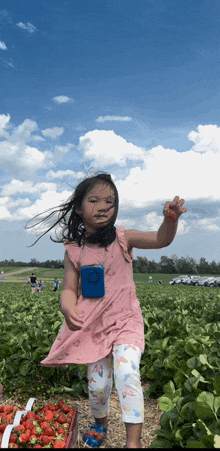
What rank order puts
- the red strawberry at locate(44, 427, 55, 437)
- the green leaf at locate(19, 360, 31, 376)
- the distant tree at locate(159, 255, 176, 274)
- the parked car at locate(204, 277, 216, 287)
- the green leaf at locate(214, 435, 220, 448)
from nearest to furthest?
the green leaf at locate(214, 435, 220, 448) → the red strawberry at locate(44, 427, 55, 437) → the green leaf at locate(19, 360, 31, 376) → the parked car at locate(204, 277, 216, 287) → the distant tree at locate(159, 255, 176, 274)

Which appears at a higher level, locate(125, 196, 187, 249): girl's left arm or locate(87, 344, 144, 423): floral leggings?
locate(125, 196, 187, 249): girl's left arm

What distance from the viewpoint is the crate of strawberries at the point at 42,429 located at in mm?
2402

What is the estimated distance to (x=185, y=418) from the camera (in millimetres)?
2494

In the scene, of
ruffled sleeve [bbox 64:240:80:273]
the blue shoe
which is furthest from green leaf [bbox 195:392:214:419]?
ruffled sleeve [bbox 64:240:80:273]

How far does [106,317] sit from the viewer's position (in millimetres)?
2752

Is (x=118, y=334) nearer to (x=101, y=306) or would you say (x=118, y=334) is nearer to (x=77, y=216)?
(x=101, y=306)

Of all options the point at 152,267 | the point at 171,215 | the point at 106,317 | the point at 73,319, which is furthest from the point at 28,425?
the point at 152,267

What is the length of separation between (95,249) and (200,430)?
141 cm

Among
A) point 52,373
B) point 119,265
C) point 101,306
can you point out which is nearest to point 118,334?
point 101,306

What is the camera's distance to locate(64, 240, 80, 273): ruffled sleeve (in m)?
2.95

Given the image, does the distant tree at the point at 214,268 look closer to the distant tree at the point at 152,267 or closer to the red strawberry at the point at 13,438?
the distant tree at the point at 152,267

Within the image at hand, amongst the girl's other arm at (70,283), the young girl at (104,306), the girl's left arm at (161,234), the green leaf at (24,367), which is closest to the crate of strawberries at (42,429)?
the young girl at (104,306)

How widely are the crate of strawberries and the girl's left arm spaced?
1.33m

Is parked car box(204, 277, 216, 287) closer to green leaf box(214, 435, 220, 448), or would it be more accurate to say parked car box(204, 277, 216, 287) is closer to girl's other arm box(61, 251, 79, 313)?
girl's other arm box(61, 251, 79, 313)
